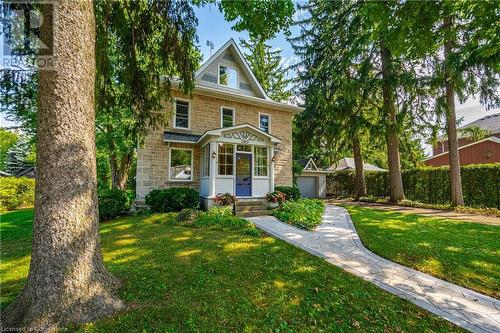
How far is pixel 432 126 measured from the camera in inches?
519

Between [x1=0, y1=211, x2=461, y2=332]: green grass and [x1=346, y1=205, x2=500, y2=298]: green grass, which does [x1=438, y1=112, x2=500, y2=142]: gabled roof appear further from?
[x1=0, y1=211, x2=461, y2=332]: green grass

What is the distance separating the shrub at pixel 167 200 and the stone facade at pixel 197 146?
0.99 m

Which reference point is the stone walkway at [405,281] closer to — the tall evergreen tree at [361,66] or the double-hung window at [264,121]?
the double-hung window at [264,121]

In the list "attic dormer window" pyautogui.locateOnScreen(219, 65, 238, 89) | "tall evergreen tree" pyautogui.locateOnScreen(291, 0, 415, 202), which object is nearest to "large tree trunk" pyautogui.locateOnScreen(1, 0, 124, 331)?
"attic dormer window" pyautogui.locateOnScreen(219, 65, 238, 89)

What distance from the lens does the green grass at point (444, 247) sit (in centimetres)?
405

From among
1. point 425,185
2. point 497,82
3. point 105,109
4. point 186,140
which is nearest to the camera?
point 105,109

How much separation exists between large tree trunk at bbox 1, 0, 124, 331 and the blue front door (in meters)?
8.31

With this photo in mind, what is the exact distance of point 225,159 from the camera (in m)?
10.9

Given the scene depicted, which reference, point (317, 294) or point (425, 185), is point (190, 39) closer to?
point (317, 294)

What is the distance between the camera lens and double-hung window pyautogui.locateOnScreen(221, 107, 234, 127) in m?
12.7

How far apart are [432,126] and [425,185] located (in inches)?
143

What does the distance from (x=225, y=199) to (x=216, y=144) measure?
2534 millimetres

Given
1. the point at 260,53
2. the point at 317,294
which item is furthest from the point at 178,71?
the point at 260,53

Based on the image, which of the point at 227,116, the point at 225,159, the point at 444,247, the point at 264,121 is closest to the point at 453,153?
the point at 444,247
